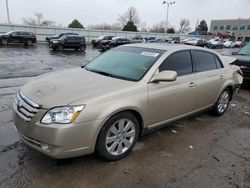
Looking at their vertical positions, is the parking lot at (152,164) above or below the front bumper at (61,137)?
below

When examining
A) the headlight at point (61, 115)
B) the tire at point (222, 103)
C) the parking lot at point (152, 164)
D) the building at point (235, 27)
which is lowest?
the parking lot at point (152, 164)

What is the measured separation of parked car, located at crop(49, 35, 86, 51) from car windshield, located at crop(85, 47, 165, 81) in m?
18.3

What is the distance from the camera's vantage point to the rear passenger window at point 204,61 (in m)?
4.12

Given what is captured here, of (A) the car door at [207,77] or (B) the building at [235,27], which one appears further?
(B) the building at [235,27]

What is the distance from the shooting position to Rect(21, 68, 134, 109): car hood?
102 inches

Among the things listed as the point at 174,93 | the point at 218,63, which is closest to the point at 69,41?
the point at 218,63

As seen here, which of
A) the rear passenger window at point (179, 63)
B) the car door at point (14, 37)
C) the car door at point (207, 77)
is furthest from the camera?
the car door at point (14, 37)

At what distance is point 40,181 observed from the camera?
2.53 metres

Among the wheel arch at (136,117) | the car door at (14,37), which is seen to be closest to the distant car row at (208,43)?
the car door at (14,37)

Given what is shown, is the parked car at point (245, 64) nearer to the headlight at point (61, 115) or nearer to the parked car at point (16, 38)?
the headlight at point (61, 115)

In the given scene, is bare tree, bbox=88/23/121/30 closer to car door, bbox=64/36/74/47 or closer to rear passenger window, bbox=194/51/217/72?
car door, bbox=64/36/74/47

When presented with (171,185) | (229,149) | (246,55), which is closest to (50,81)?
(171,185)

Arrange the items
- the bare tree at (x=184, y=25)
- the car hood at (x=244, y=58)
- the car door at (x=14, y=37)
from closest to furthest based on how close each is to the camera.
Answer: the car hood at (x=244, y=58), the car door at (x=14, y=37), the bare tree at (x=184, y=25)

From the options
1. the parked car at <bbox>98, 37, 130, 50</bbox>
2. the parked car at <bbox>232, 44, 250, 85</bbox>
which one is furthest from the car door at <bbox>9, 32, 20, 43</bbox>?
the parked car at <bbox>232, 44, 250, 85</bbox>
